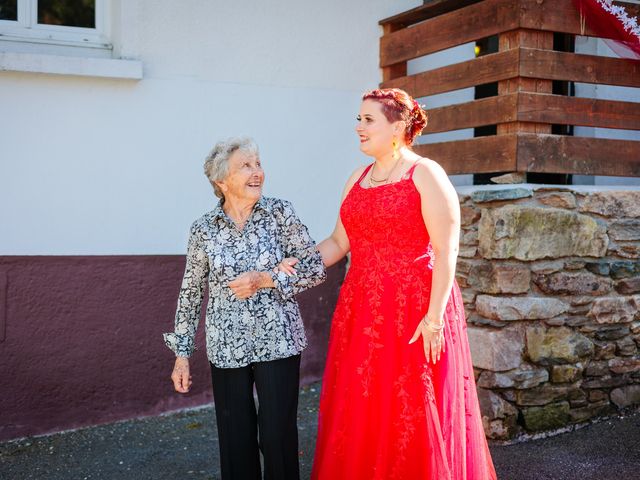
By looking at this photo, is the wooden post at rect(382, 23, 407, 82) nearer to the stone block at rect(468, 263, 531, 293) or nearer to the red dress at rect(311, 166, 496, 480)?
the stone block at rect(468, 263, 531, 293)

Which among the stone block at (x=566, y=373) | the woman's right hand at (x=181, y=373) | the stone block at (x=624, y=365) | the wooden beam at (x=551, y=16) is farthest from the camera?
the stone block at (x=624, y=365)

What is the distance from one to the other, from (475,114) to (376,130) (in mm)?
1632

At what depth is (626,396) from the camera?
16.3 feet

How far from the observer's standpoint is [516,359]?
454 cm

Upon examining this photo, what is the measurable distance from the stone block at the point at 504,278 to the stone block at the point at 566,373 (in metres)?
0.56

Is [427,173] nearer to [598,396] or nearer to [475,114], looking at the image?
[475,114]

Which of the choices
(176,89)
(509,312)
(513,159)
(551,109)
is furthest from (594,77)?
(176,89)

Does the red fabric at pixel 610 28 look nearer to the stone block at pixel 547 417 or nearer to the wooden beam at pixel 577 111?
the wooden beam at pixel 577 111

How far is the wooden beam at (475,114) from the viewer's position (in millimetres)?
4535

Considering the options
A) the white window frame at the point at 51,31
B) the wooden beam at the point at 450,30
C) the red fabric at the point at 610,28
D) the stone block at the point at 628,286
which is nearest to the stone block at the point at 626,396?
the stone block at the point at 628,286

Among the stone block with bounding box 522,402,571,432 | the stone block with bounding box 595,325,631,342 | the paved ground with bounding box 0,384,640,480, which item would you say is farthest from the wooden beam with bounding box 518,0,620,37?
the paved ground with bounding box 0,384,640,480

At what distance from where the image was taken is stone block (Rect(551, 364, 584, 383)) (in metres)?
4.65

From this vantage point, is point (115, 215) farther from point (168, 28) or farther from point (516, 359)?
point (516, 359)

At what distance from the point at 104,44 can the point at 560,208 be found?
123 inches
